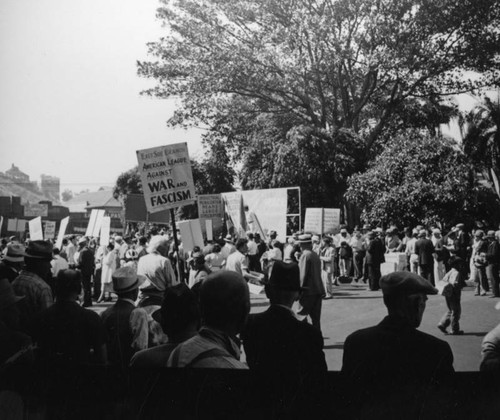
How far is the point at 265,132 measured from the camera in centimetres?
1844

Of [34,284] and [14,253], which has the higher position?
[14,253]

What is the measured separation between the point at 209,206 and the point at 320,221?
3.09 meters

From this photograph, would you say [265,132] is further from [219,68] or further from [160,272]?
[160,272]

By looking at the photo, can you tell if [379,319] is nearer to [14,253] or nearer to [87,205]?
[14,253]

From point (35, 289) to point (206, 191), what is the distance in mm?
→ 13909

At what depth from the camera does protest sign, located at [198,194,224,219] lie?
1582cm

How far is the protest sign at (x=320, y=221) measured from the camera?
52.6 ft

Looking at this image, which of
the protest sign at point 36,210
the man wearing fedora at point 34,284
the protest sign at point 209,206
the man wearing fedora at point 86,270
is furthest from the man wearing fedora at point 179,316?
the protest sign at point 36,210

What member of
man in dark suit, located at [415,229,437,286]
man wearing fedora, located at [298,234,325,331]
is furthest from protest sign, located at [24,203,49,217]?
man wearing fedora, located at [298,234,325,331]

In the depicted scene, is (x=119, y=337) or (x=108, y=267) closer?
(x=119, y=337)

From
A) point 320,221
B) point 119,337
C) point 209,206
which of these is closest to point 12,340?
point 119,337

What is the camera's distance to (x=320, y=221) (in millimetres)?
15992

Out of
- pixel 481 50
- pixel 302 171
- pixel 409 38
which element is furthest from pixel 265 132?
pixel 481 50

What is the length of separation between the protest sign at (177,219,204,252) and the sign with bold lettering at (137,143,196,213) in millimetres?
3517
